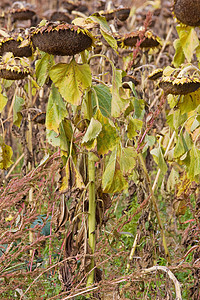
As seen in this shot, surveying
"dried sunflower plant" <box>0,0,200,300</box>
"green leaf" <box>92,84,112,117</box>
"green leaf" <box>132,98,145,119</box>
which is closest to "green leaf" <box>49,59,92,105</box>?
"dried sunflower plant" <box>0,0,200,300</box>

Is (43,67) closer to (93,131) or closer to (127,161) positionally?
(93,131)

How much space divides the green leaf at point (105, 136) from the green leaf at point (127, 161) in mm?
44

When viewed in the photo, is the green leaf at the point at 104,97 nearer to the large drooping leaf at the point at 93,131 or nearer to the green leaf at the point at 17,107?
the large drooping leaf at the point at 93,131

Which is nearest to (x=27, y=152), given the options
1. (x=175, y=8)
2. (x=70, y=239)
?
(x=70, y=239)

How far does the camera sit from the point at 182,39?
1678 mm

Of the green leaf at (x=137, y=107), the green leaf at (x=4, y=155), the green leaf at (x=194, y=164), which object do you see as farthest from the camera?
the green leaf at (x=4, y=155)

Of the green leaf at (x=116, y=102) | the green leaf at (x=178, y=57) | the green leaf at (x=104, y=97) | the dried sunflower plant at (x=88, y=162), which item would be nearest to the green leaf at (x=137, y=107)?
the dried sunflower plant at (x=88, y=162)

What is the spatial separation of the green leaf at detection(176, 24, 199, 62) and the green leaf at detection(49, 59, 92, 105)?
2.11ft

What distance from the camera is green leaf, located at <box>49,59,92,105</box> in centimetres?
113

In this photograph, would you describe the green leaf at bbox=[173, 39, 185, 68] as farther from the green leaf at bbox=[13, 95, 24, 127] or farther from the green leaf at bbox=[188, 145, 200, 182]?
the green leaf at bbox=[13, 95, 24, 127]

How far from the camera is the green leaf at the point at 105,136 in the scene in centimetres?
119

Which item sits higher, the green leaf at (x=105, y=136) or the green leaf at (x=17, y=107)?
the green leaf at (x=105, y=136)

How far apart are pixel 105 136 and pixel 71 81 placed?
182mm

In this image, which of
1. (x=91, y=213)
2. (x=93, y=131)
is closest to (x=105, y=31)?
(x=93, y=131)
